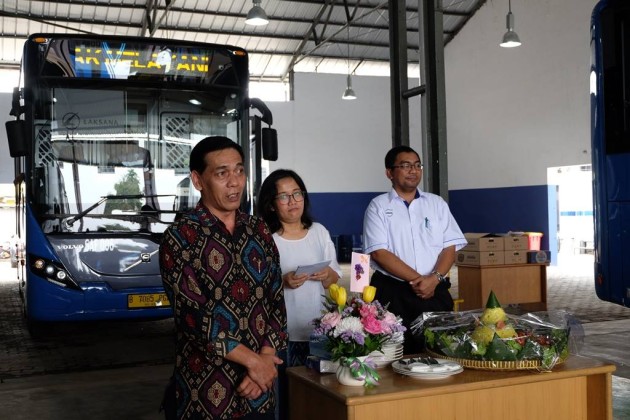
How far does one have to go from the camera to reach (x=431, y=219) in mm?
4410

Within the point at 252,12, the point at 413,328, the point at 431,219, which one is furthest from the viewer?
the point at 252,12

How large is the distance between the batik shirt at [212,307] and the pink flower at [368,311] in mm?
462

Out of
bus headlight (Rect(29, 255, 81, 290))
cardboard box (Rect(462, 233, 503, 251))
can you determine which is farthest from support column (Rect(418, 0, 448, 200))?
bus headlight (Rect(29, 255, 81, 290))

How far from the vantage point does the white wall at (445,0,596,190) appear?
693 inches

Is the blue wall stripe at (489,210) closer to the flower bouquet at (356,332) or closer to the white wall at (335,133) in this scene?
the white wall at (335,133)

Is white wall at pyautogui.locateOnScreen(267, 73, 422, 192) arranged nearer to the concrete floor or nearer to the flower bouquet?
the concrete floor

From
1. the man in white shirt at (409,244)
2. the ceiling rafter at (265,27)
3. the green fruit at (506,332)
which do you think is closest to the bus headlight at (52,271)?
the man in white shirt at (409,244)

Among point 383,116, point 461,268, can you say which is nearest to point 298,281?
point 461,268

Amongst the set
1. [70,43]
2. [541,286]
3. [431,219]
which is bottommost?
[541,286]

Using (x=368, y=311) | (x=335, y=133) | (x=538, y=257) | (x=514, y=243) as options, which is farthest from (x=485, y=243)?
(x=335, y=133)

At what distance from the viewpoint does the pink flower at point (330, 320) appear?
2.94 meters

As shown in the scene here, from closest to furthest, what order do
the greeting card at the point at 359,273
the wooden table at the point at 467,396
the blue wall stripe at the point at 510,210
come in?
1. the wooden table at the point at 467,396
2. the greeting card at the point at 359,273
3. the blue wall stripe at the point at 510,210

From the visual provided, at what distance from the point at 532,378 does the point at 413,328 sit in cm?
64

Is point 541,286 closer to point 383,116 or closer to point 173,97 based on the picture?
point 173,97
